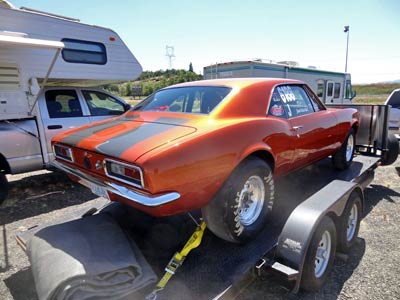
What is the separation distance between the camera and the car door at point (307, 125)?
3369 mm

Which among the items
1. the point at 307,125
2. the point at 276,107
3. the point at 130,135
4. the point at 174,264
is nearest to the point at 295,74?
the point at 307,125

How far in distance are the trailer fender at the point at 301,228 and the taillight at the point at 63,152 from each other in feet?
6.72

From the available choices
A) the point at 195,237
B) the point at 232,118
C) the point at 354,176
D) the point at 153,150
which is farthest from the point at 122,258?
the point at 354,176

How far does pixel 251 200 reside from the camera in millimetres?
2756

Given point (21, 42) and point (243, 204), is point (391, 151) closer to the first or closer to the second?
point (243, 204)

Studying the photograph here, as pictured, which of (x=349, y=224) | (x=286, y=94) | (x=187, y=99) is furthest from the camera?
(x=286, y=94)

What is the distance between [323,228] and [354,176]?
73.2 inches

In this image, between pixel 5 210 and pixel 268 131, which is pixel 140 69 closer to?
pixel 5 210

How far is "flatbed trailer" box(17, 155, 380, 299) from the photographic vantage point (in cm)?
210

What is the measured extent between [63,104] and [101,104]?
0.74 m

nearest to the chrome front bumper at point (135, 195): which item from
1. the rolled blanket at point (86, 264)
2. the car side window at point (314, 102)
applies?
the rolled blanket at point (86, 264)

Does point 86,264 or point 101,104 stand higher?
point 101,104

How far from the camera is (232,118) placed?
2.62 meters

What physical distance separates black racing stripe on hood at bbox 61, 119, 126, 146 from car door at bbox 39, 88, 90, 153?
2.39m
